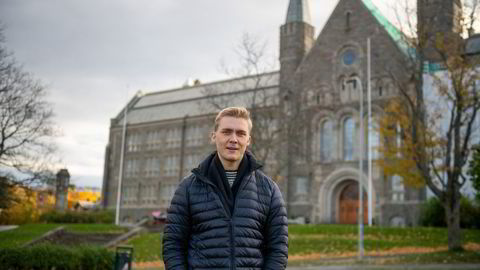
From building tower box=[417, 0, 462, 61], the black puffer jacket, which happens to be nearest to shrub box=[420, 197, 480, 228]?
building tower box=[417, 0, 462, 61]

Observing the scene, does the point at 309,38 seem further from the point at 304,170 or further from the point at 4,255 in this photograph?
the point at 4,255

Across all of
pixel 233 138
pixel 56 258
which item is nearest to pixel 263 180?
pixel 233 138

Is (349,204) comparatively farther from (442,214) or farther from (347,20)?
(347,20)

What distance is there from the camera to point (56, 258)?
47.1 ft

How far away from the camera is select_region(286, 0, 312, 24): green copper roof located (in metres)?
45.3

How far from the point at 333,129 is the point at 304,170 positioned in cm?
394

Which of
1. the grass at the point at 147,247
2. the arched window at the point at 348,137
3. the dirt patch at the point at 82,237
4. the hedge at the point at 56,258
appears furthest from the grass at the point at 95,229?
the hedge at the point at 56,258

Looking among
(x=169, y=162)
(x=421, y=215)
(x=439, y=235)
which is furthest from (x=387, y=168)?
(x=169, y=162)

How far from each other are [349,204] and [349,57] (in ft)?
35.9

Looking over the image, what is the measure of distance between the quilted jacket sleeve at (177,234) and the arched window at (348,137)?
37917 millimetres

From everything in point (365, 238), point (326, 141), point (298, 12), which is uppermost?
point (298, 12)

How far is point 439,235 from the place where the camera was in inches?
1064

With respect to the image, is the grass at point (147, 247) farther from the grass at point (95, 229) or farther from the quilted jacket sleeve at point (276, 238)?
the quilted jacket sleeve at point (276, 238)

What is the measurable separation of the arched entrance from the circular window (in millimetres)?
8886
